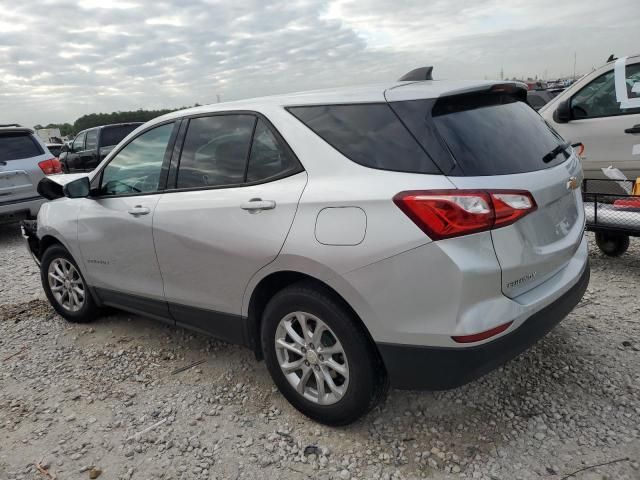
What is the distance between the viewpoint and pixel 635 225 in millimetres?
4125

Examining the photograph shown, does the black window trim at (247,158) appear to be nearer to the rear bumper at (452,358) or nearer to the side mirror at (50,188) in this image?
the rear bumper at (452,358)

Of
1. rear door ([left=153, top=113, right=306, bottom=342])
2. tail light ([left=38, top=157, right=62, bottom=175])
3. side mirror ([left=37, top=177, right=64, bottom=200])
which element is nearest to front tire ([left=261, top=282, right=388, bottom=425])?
rear door ([left=153, top=113, right=306, bottom=342])

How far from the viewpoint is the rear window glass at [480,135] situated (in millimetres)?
2287

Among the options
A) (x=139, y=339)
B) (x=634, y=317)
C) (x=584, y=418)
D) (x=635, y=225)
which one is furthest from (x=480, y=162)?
(x=139, y=339)

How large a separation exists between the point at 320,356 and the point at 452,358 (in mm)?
687

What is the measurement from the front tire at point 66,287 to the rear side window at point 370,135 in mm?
2637

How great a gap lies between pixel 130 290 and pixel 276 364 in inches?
57.5

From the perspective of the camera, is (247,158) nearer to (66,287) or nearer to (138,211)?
(138,211)

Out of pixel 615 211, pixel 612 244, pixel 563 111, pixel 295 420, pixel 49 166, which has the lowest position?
pixel 612 244

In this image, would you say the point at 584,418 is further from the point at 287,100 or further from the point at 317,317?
the point at 287,100

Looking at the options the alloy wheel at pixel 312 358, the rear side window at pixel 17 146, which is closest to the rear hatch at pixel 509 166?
the alloy wheel at pixel 312 358

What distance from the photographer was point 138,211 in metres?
3.44

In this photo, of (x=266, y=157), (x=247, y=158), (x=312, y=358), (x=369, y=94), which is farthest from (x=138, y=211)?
(x=369, y=94)

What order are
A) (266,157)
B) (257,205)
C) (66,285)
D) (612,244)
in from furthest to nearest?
(612,244)
(66,285)
(266,157)
(257,205)
